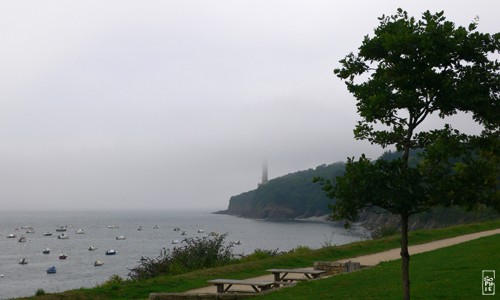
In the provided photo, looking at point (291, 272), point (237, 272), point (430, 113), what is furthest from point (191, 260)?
point (430, 113)

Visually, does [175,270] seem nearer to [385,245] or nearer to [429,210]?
[385,245]

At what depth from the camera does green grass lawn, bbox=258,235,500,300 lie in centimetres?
1262

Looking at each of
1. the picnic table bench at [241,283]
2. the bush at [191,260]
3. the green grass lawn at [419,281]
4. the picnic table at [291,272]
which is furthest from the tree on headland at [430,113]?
the bush at [191,260]

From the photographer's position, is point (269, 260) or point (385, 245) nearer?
point (269, 260)

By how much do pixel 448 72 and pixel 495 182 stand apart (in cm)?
169

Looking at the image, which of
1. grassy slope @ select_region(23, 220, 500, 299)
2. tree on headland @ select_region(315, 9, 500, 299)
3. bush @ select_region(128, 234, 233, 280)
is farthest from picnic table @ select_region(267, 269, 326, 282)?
tree on headland @ select_region(315, 9, 500, 299)

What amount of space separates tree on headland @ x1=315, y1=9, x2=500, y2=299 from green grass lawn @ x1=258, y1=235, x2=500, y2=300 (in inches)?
175

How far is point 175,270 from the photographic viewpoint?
2289cm

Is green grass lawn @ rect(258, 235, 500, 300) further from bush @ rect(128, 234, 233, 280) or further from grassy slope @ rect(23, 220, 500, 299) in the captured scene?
bush @ rect(128, 234, 233, 280)

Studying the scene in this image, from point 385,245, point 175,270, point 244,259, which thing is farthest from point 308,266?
point 385,245

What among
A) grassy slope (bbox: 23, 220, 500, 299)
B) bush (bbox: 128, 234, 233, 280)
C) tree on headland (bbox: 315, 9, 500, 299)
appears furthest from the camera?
bush (bbox: 128, 234, 233, 280)

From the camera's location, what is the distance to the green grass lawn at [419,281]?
1262 cm

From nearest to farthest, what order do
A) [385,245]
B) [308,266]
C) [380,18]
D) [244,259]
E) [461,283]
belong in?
[380,18] < [461,283] < [308,266] < [244,259] < [385,245]

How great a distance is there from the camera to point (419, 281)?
47.3ft
